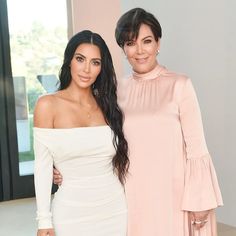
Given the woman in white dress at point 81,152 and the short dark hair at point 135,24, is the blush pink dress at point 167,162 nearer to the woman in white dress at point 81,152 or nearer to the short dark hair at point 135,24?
the woman in white dress at point 81,152

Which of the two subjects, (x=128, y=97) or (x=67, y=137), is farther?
(x=128, y=97)

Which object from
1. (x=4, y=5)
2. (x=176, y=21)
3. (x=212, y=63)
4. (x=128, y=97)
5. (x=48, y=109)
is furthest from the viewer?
(x=4, y=5)

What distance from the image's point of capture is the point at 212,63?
124 inches

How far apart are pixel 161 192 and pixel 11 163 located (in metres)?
3.03

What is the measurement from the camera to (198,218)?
1.63 m

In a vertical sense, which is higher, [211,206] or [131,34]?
[131,34]

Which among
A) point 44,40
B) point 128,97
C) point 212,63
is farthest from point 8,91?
point 128,97

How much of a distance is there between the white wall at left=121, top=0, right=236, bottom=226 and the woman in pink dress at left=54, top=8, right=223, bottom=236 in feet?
5.02

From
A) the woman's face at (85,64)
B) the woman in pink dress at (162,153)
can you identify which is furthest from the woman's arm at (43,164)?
the woman in pink dress at (162,153)

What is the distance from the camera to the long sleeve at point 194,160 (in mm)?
1575

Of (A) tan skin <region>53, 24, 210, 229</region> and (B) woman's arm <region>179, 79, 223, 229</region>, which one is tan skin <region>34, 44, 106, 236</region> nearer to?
(A) tan skin <region>53, 24, 210, 229</region>

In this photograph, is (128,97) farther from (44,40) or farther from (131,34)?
(44,40)

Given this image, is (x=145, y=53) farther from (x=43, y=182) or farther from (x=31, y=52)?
(x=31, y=52)

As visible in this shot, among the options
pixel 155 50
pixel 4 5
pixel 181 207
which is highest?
pixel 4 5
